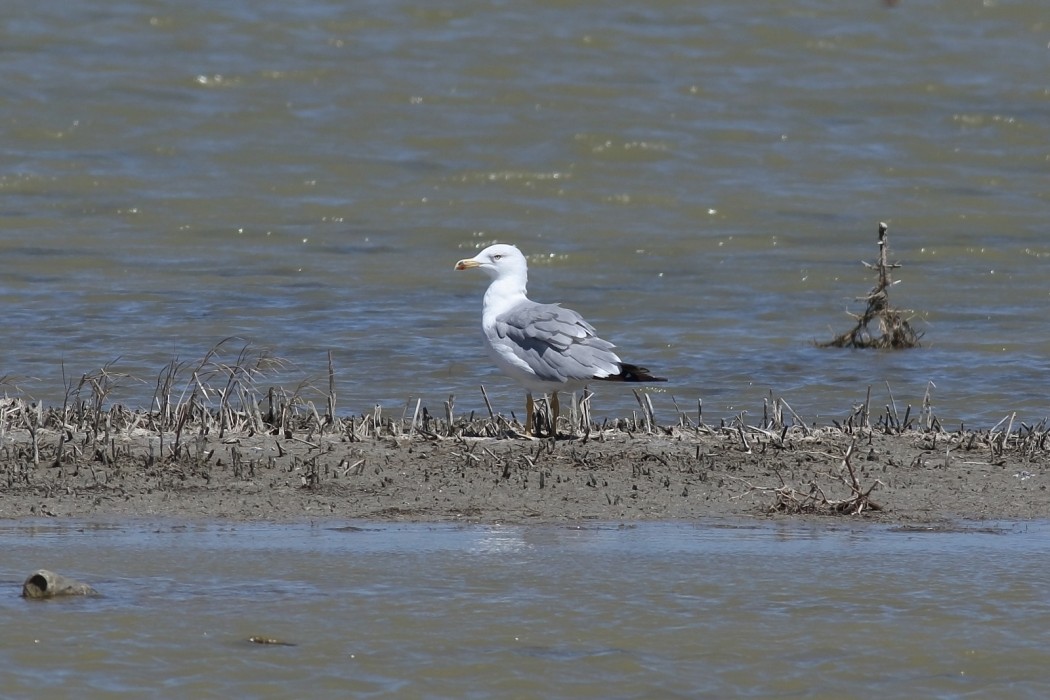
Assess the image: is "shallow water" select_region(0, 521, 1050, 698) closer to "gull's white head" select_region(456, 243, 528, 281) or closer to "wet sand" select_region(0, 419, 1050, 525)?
"wet sand" select_region(0, 419, 1050, 525)

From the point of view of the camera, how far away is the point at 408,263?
1875 centimetres

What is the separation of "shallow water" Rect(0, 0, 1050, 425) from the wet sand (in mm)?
3019

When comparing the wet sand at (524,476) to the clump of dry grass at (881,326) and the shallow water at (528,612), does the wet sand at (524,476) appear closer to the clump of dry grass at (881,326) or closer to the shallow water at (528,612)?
the shallow water at (528,612)

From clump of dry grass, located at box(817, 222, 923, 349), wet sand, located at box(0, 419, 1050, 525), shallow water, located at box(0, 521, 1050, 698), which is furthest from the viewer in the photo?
clump of dry grass, located at box(817, 222, 923, 349)

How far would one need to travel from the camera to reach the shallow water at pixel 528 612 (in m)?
4.93

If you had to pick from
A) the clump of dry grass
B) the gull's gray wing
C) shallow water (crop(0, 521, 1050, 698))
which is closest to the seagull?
the gull's gray wing

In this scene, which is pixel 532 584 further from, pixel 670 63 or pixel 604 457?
pixel 670 63

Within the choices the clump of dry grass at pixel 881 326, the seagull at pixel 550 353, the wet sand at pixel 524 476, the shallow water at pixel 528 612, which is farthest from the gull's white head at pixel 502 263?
the clump of dry grass at pixel 881 326

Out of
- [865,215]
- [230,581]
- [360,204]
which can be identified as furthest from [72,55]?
[230,581]

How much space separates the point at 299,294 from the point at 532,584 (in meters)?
10.9

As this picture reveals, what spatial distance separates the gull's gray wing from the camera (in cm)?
902

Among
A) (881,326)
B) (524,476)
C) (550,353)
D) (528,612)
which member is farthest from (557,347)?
(881,326)

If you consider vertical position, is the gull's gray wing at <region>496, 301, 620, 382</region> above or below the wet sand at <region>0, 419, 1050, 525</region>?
above

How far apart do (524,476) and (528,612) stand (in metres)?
2.26
